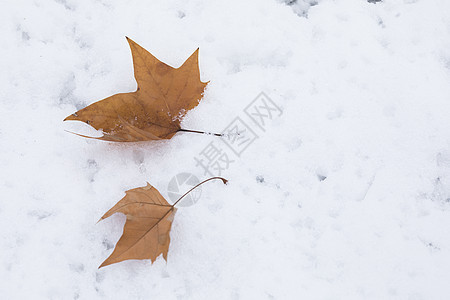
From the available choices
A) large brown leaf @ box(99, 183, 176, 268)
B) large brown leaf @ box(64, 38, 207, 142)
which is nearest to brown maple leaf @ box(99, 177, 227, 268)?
large brown leaf @ box(99, 183, 176, 268)

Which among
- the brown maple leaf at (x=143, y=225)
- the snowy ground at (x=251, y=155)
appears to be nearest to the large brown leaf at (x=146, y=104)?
the snowy ground at (x=251, y=155)

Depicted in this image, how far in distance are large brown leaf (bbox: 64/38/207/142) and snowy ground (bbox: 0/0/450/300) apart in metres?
0.07

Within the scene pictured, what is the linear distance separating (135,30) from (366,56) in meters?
0.73

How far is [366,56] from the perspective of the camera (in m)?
1.27

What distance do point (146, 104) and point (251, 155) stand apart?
1.10 ft

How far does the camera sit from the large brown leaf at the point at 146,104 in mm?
1120

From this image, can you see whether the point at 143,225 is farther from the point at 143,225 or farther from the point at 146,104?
the point at 146,104

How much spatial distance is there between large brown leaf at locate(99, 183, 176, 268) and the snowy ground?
0.07 meters

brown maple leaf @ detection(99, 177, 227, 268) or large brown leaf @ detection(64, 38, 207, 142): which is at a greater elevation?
large brown leaf @ detection(64, 38, 207, 142)

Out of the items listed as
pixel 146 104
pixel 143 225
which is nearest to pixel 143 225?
pixel 143 225

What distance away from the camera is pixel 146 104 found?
1153 mm

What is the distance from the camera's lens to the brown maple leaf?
1.05 meters

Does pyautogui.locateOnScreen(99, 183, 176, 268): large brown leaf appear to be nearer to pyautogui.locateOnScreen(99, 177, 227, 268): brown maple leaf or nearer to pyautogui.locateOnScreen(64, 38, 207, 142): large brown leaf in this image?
pyautogui.locateOnScreen(99, 177, 227, 268): brown maple leaf

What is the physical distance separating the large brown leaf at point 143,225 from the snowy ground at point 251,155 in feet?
0.22
